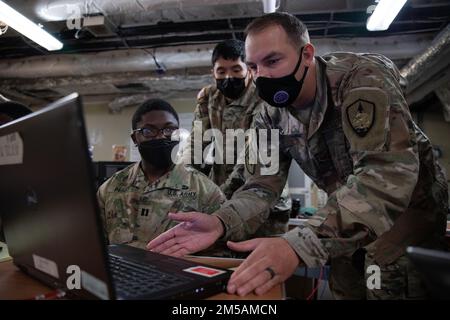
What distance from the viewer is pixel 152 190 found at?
62.5 inches

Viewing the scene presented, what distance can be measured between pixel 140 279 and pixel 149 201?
1.03m

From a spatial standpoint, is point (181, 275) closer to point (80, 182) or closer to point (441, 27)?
point (80, 182)

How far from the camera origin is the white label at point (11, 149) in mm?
483

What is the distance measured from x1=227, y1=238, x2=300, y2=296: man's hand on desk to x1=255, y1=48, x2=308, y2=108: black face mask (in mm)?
614

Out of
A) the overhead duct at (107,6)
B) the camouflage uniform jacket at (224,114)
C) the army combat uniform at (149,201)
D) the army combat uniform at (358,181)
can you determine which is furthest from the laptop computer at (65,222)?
the overhead duct at (107,6)

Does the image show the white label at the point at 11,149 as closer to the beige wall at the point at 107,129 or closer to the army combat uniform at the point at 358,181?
the army combat uniform at the point at 358,181

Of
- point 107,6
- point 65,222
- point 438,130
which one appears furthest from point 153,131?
point 438,130

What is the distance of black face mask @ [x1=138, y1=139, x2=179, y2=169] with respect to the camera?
1.54 meters

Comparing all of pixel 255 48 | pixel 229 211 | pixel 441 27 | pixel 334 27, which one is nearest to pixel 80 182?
pixel 229 211

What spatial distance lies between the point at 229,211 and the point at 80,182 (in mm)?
674

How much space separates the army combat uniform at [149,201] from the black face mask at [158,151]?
6cm

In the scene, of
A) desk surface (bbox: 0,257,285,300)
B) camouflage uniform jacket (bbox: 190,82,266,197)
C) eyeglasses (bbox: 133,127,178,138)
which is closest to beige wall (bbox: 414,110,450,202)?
camouflage uniform jacket (bbox: 190,82,266,197)

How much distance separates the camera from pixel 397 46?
3236 millimetres
